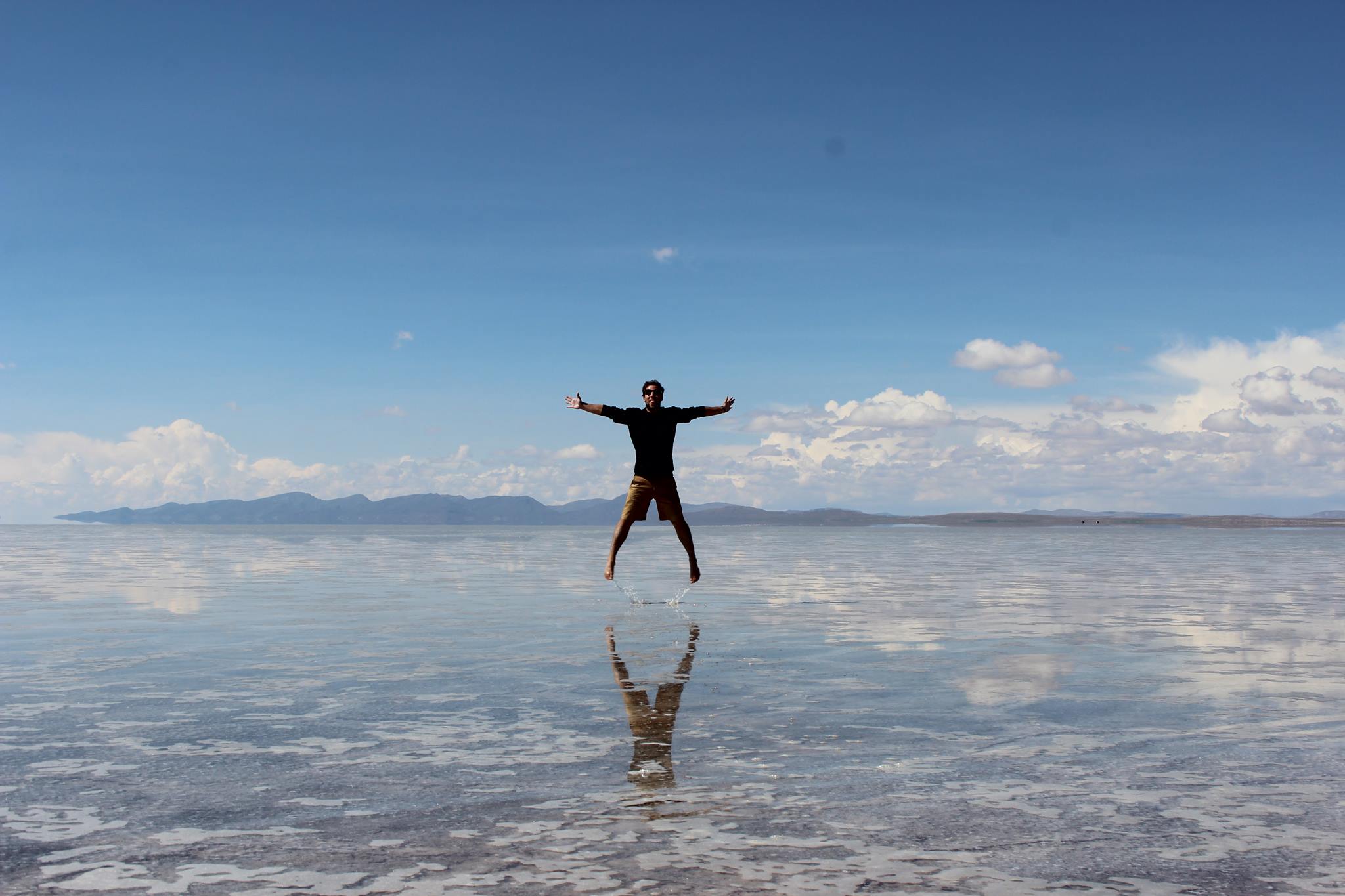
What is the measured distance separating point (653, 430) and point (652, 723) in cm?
866

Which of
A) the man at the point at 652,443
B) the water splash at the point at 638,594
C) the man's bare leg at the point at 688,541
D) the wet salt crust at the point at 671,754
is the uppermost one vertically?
the man at the point at 652,443

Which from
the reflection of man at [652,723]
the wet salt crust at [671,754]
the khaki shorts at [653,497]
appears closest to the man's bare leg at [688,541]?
the khaki shorts at [653,497]

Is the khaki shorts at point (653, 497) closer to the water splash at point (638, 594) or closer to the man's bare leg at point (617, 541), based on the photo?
the man's bare leg at point (617, 541)

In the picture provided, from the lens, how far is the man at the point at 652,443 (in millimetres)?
15156

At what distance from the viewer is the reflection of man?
5.45 metres

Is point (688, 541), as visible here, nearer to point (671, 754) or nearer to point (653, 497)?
point (653, 497)

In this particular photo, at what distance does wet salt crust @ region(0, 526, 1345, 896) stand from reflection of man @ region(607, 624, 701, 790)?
0.03 meters

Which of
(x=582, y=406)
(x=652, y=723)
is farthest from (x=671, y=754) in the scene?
(x=582, y=406)

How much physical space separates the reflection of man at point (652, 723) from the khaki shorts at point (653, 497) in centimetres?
556

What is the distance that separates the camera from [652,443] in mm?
15281

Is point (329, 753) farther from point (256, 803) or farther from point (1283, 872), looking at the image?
point (1283, 872)

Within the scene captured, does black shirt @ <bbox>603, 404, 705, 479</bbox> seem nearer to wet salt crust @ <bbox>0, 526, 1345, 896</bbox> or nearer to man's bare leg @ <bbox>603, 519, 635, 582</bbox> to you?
man's bare leg @ <bbox>603, 519, 635, 582</bbox>

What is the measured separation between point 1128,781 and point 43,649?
9737 mm

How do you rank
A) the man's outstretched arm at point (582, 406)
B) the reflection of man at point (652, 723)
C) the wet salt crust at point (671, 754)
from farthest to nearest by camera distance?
the man's outstretched arm at point (582, 406), the reflection of man at point (652, 723), the wet salt crust at point (671, 754)
